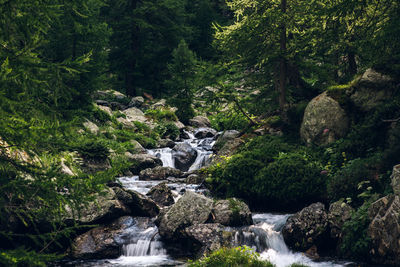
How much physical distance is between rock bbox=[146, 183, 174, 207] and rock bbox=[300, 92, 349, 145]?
6053mm

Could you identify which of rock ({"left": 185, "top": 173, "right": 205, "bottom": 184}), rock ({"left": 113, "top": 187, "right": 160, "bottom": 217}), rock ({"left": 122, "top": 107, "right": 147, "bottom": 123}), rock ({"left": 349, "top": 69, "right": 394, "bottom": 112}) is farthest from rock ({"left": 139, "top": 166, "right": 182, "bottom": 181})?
rock ({"left": 122, "top": 107, "right": 147, "bottom": 123})

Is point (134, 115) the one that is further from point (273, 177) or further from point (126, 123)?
point (273, 177)

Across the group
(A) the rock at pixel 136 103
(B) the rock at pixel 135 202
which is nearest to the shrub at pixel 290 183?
(B) the rock at pixel 135 202

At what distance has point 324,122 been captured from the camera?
45.7 ft

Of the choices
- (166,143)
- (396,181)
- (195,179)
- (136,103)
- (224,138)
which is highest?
(136,103)

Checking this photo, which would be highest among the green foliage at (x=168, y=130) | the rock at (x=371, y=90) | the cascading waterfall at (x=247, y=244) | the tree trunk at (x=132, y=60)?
the tree trunk at (x=132, y=60)

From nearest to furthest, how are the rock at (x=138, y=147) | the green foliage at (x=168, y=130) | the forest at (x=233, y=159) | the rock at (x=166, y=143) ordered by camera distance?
the forest at (x=233, y=159), the rock at (x=138, y=147), the rock at (x=166, y=143), the green foliage at (x=168, y=130)

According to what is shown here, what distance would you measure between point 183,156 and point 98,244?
10541mm

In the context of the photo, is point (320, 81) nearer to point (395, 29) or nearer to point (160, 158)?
point (395, 29)

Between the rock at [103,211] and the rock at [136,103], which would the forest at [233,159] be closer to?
the rock at [103,211]

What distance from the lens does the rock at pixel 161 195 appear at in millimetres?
13656

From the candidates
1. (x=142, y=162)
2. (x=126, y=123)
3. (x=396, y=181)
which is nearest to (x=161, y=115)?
(x=126, y=123)

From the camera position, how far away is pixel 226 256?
824 centimetres

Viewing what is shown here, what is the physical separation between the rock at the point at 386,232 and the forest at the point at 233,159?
27 millimetres
